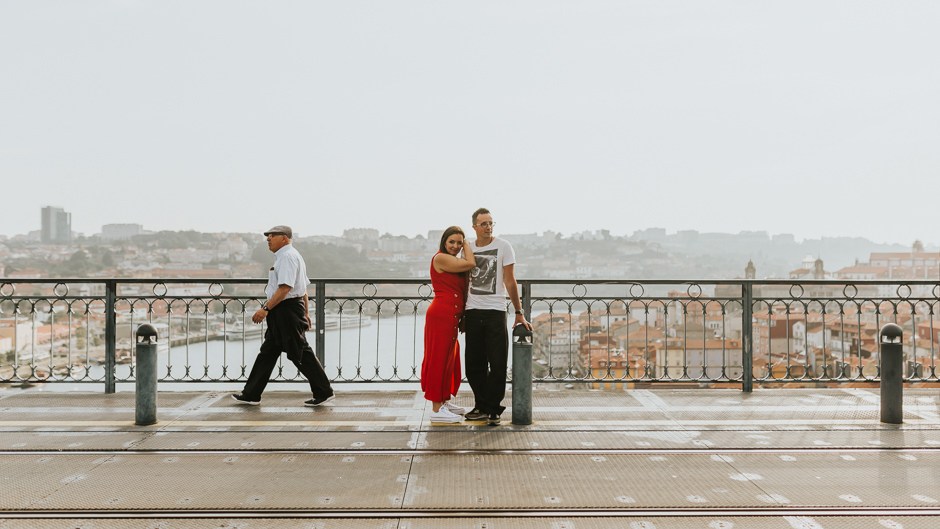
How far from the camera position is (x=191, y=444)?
6691mm

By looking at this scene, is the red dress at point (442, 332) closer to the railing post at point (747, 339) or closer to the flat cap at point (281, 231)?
the flat cap at point (281, 231)

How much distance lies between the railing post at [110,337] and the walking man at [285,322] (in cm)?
189

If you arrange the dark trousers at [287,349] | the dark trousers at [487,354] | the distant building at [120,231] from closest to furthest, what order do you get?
the dark trousers at [487,354]
the dark trousers at [287,349]
the distant building at [120,231]

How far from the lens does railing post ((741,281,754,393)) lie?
961 centimetres

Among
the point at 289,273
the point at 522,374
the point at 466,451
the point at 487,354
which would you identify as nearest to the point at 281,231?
the point at 289,273

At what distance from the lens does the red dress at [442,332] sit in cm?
754

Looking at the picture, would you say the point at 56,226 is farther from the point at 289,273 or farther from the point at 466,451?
the point at 466,451

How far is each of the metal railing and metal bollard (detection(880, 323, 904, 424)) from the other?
6.06ft

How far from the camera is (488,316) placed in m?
7.54

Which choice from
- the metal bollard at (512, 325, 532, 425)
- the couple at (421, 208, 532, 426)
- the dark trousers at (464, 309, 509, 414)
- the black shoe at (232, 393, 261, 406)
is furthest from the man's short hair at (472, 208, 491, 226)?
the black shoe at (232, 393, 261, 406)

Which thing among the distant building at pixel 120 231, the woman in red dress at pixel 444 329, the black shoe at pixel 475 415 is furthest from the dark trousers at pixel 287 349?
the distant building at pixel 120 231

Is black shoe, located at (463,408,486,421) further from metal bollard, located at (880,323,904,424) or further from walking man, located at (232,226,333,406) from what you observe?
metal bollard, located at (880,323,904,424)

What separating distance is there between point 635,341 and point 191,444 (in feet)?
19.4

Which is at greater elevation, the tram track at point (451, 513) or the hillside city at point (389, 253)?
the hillside city at point (389, 253)
